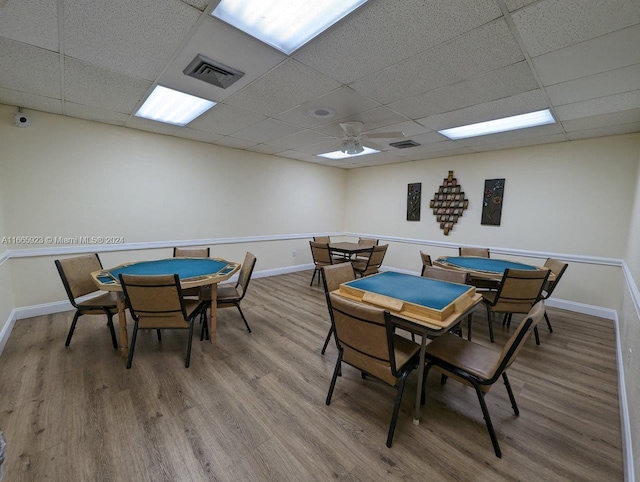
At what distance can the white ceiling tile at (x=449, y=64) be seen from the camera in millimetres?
1680

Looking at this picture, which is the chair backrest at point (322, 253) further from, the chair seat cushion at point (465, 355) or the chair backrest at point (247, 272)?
the chair seat cushion at point (465, 355)

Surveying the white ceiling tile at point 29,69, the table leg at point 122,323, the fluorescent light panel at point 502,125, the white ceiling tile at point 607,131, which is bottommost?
the table leg at point 122,323

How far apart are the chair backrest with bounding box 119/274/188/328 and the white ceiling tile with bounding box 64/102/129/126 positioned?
7.33 ft

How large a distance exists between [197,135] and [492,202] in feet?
16.3

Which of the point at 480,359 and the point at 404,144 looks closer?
the point at 480,359

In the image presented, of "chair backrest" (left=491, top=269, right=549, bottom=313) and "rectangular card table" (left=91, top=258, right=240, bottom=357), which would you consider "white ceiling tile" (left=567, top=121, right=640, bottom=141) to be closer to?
"chair backrest" (left=491, top=269, right=549, bottom=313)

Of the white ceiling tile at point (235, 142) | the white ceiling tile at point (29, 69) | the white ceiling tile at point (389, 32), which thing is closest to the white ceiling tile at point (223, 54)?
the white ceiling tile at point (389, 32)

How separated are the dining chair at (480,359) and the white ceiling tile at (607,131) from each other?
3152 millimetres

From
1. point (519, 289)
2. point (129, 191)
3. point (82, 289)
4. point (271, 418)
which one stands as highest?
point (129, 191)

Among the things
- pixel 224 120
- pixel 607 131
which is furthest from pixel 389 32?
pixel 607 131

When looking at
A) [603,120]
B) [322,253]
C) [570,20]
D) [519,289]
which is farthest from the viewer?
[322,253]

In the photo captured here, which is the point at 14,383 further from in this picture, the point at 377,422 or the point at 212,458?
the point at 377,422

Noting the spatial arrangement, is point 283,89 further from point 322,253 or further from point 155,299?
point 322,253

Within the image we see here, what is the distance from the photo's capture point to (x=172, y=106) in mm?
3008
